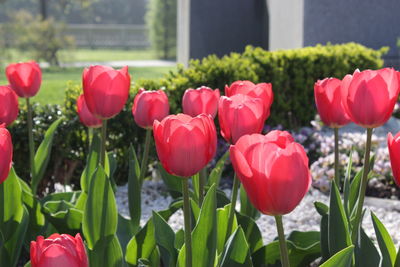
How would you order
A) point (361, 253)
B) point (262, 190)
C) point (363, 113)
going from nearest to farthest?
1. point (262, 190)
2. point (363, 113)
3. point (361, 253)

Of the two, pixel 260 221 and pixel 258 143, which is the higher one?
pixel 258 143

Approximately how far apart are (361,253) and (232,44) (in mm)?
11638

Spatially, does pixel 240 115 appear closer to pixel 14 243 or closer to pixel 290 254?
pixel 290 254

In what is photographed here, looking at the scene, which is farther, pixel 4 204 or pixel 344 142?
pixel 344 142

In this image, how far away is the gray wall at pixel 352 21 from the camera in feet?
34.5

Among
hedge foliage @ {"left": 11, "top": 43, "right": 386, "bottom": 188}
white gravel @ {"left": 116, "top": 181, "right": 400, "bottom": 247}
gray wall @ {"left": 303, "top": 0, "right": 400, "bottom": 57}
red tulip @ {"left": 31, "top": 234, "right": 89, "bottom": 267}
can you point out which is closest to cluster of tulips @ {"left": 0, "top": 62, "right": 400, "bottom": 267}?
red tulip @ {"left": 31, "top": 234, "right": 89, "bottom": 267}

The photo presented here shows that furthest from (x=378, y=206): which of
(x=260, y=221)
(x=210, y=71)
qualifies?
(x=210, y=71)

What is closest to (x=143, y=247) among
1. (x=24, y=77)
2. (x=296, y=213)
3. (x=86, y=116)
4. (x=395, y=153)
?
(x=86, y=116)

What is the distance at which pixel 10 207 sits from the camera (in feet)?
7.29

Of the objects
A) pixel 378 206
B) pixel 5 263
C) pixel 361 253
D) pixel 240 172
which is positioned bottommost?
pixel 378 206

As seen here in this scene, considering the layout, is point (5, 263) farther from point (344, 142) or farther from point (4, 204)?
point (344, 142)

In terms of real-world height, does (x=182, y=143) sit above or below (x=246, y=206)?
above

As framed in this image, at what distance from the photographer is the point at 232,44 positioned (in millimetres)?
13367

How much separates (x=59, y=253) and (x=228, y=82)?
4707mm
